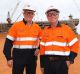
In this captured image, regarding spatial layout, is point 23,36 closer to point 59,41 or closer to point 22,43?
point 22,43

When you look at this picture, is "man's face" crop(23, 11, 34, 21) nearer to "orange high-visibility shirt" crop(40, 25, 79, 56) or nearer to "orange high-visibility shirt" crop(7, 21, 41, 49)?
"orange high-visibility shirt" crop(7, 21, 41, 49)

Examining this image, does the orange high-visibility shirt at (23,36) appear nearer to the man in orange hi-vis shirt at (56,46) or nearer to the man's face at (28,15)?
the man's face at (28,15)

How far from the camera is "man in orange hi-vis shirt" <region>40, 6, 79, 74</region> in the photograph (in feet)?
28.9

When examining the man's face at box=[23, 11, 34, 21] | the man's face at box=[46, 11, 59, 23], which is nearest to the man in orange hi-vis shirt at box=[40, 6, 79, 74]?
the man's face at box=[46, 11, 59, 23]

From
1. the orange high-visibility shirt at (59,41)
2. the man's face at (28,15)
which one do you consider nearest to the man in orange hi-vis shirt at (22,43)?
the man's face at (28,15)

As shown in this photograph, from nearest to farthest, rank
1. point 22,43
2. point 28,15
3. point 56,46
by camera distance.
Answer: point 56,46 < point 28,15 < point 22,43

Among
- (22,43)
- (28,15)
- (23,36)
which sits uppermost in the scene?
(28,15)

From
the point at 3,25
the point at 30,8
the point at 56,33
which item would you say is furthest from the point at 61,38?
the point at 3,25

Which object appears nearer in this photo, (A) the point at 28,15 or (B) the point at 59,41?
(B) the point at 59,41

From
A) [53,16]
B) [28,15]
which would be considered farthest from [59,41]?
[28,15]

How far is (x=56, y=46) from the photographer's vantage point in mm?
8797

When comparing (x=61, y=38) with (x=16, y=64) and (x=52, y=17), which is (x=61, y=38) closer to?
(x=52, y=17)

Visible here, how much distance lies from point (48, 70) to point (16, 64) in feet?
3.75

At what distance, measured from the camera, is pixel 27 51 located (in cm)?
973
